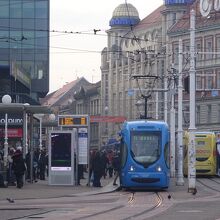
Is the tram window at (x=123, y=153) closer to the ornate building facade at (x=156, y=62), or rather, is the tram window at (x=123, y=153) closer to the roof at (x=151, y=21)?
the ornate building facade at (x=156, y=62)

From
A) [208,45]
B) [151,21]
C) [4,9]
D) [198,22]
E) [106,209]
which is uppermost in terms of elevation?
[151,21]

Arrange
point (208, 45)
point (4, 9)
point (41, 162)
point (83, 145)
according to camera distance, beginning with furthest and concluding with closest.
A: point (208, 45) → point (4, 9) → point (41, 162) → point (83, 145)

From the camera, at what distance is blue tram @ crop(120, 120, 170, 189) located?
3875 centimetres

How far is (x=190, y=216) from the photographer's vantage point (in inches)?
944

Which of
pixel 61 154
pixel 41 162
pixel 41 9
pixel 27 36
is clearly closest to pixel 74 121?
pixel 61 154

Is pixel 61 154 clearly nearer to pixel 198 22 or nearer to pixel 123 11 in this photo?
pixel 198 22

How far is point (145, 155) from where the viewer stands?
39.3 metres

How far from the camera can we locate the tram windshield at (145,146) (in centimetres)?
3922

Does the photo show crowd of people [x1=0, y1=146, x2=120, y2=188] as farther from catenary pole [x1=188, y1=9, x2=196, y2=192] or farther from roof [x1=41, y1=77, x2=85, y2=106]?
roof [x1=41, y1=77, x2=85, y2=106]

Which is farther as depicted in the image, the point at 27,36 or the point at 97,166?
the point at 27,36

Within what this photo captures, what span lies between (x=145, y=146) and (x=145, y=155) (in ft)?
1.30

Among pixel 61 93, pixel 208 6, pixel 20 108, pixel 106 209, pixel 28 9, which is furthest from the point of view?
pixel 61 93

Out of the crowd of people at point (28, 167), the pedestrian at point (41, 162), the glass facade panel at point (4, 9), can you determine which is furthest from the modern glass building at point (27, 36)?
the crowd of people at point (28, 167)

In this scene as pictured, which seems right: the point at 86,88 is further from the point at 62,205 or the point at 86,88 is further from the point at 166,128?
the point at 62,205
